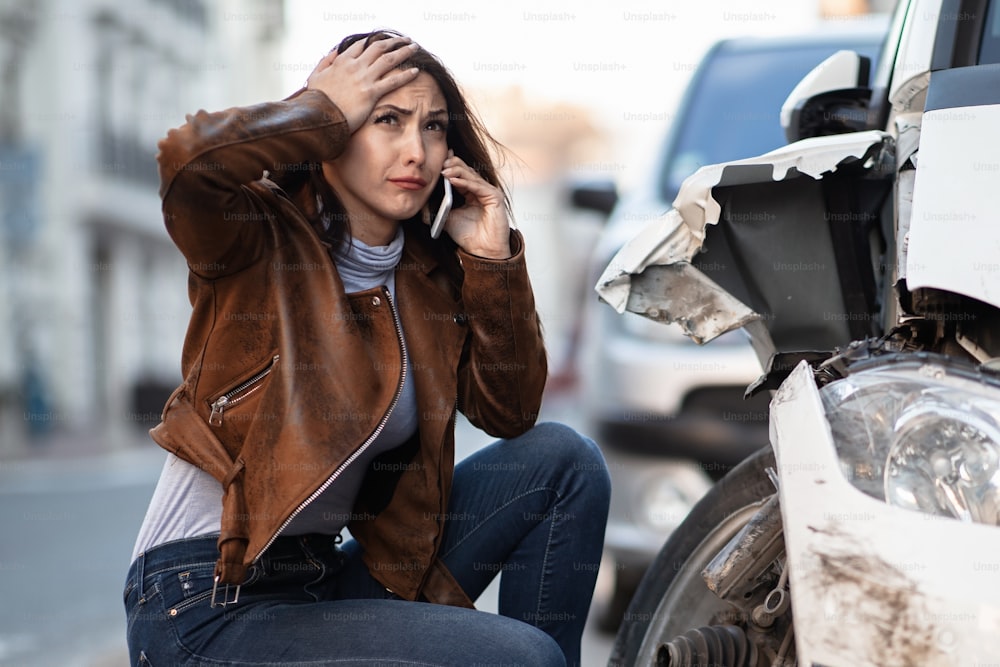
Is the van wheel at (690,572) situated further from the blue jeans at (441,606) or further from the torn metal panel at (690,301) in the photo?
the torn metal panel at (690,301)

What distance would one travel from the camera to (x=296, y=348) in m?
2.43

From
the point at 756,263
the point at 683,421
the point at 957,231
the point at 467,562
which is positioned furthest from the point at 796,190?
the point at 683,421

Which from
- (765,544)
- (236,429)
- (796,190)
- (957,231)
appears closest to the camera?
(957,231)

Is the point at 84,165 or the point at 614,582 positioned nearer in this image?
the point at 614,582

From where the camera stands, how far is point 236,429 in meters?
2.44

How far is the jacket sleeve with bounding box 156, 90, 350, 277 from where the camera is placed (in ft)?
7.47

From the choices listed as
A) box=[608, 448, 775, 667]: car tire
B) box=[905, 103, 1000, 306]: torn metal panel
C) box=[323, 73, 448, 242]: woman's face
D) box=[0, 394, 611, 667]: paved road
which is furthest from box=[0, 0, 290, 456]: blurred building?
box=[905, 103, 1000, 306]: torn metal panel

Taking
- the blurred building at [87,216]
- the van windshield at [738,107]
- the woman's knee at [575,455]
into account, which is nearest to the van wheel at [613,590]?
the van windshield at [738,107]

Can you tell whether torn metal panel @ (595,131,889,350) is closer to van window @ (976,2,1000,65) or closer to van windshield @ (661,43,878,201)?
van window @ (976,2,1000,65)

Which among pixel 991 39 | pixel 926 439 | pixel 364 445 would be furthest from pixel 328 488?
pixel 991 39

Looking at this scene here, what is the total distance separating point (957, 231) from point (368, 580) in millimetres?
1523

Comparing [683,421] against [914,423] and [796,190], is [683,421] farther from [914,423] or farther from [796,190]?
[914,423]

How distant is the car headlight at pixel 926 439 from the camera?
168cm

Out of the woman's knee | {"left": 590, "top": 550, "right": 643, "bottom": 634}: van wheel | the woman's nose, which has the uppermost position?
the woman's nose
